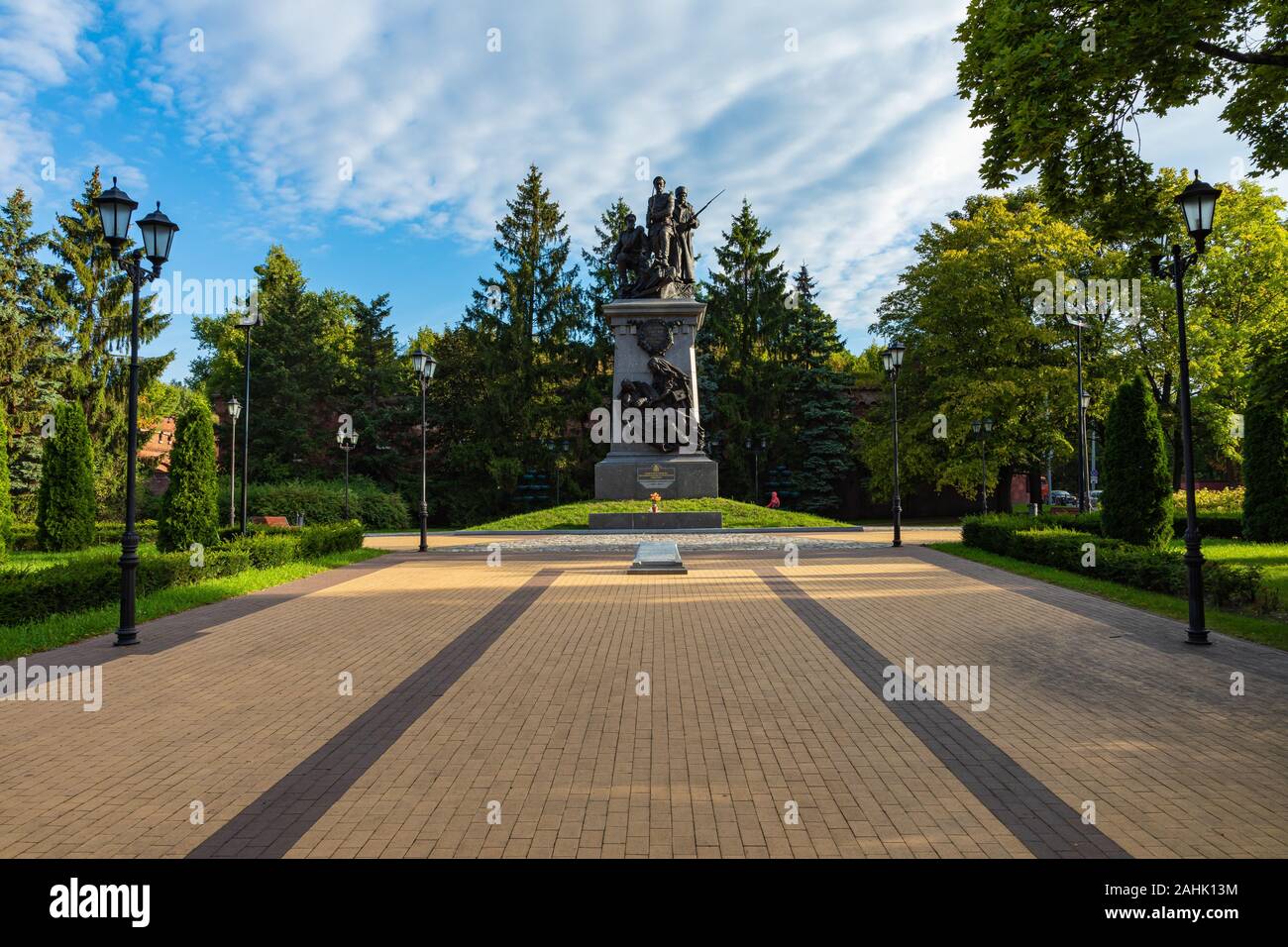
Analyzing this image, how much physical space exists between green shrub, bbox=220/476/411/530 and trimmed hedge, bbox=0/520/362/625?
16380mm

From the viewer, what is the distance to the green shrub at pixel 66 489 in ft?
73.8

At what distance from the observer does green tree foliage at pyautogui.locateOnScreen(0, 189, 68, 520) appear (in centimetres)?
2708

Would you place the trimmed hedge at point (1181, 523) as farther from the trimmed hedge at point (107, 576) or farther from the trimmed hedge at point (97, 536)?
the trimmed hedge at point (97, 536)

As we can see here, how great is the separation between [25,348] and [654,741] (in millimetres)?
33468

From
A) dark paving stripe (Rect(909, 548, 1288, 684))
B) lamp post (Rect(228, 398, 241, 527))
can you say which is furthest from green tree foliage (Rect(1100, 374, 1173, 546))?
lamp post (Rect(228, 398, 241, 527))

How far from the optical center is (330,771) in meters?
4.98

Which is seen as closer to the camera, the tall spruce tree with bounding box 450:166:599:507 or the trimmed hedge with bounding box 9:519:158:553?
the trimmed hedge with bounding box 9:519:158:553

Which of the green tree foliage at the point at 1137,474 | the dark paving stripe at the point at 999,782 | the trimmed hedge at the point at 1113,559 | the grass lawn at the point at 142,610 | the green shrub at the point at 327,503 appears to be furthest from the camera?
the green shrub at the point at 327,503

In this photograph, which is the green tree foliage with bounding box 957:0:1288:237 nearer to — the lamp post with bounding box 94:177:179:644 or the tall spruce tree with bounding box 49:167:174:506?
the lamp post with bounding box 94:177:179:644

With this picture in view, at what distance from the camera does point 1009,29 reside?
9.38m

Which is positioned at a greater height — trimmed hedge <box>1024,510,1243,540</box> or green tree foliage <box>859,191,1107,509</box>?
green tree foliage <box>859,191,1107,509</box>

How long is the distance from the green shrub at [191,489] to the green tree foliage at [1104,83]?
17.2 meters

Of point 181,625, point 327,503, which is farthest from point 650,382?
point 181,625

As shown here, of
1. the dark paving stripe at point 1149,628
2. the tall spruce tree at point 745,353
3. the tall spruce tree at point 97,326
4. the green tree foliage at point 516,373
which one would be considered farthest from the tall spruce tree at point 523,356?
the dark paving stripe at point 1149,628
